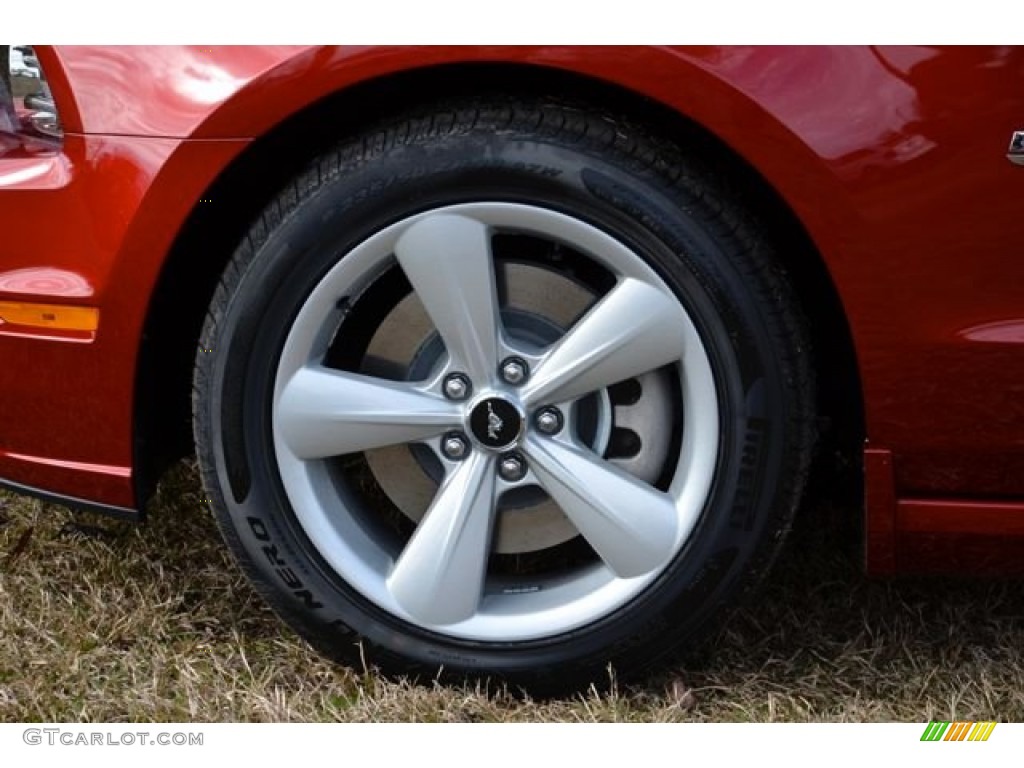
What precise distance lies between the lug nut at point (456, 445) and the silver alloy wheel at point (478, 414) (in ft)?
0.05

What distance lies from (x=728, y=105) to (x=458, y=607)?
856mm

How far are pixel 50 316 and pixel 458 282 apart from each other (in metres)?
0.62

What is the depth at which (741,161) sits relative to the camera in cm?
196

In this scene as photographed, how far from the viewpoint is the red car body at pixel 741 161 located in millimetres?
1808

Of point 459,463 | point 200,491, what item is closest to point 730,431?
point 459,463

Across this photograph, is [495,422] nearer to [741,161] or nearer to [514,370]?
[514,370]

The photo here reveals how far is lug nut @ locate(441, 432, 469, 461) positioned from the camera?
210 centimetres

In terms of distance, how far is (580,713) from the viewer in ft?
7.00

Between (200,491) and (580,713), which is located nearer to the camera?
(580,713)

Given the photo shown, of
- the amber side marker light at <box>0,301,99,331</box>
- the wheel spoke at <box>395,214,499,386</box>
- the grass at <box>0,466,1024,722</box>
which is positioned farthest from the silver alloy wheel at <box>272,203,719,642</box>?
the amber side marker light at <box>0,301,99,331</box>

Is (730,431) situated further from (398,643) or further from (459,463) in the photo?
(398,643)

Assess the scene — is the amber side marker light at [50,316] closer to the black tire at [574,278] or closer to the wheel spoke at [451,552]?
the black tire at [574,278]
